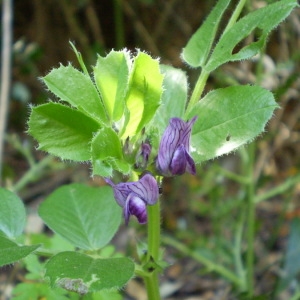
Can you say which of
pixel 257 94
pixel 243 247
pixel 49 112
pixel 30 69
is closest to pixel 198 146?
pixel 257 94

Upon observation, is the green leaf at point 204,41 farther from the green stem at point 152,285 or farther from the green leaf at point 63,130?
the green stem at point 152,285

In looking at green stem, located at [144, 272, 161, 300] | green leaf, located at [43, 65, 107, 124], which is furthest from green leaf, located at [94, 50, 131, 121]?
green stem, located at [144, 272, 161, 300]

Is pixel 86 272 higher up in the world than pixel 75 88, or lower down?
lower down

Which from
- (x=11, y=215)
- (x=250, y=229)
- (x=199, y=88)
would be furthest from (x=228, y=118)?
(x=250, y=229)

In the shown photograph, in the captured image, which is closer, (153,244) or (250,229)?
(153,244)

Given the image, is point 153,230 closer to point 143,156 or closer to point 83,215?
point 143,156

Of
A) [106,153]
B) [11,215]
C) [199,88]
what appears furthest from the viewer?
[11,215]

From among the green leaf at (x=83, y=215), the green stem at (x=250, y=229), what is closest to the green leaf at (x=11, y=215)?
the green leaf at (x=83, y=215)
